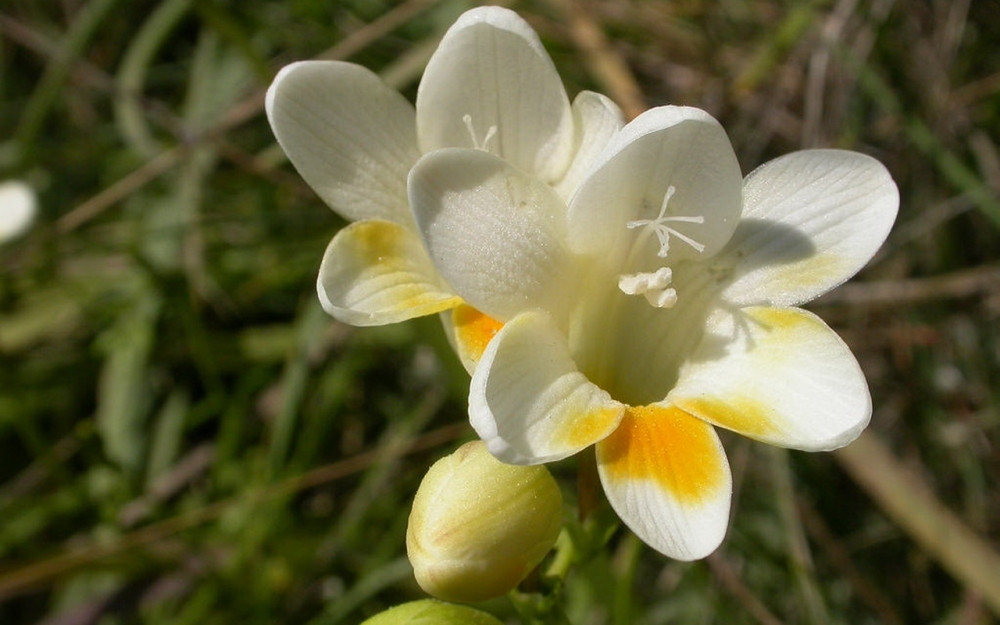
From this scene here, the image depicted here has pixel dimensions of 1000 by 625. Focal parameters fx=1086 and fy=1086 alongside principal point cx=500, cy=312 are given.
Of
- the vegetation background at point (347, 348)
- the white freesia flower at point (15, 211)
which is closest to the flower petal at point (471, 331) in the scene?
the vegetation background at point (347, 348)

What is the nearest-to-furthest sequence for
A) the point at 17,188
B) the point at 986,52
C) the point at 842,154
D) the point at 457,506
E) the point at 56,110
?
the point at 457,506
the point at 842,154
the point at 17,188
the point at 986,52
the point at 56,110

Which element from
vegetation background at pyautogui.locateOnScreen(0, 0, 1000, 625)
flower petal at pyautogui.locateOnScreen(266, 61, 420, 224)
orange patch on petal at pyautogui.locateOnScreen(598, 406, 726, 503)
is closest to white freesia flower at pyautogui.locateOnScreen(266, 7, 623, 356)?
flower petal at pyautogui.locateOnScreen(266, 61, 420, 224)

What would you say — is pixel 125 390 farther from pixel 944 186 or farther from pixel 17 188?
pixel 944 186

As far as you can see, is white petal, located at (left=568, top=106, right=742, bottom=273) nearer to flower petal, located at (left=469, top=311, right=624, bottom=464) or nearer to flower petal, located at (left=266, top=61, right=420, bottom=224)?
flower petal, located at (left=469, top=311, right=624, bottom=464)

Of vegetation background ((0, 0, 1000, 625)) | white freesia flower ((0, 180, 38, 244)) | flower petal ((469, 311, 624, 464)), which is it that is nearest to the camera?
flower petal ((469, 311, 624, 464))

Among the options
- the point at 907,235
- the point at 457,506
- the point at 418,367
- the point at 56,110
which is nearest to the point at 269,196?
the point at 418,367

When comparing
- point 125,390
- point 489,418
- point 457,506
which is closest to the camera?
point 489,418

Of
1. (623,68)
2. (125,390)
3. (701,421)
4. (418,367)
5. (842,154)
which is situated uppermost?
(842,154)
